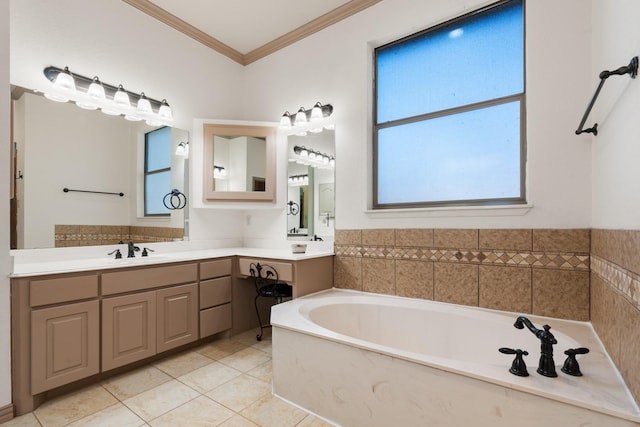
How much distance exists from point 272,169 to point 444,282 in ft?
6.28

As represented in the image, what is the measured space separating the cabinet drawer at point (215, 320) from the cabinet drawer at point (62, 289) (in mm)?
854

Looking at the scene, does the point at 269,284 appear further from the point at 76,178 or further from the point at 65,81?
the point at 65,81

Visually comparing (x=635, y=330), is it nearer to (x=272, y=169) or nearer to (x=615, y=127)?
(x=615, y=127)

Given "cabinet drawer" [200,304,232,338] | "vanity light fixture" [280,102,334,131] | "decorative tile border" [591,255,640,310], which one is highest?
"vanity light fixture" [280,102,334,131]

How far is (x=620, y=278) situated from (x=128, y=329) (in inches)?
105

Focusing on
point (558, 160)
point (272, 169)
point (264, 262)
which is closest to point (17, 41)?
point (272, 169)

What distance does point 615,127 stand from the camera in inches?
50.5

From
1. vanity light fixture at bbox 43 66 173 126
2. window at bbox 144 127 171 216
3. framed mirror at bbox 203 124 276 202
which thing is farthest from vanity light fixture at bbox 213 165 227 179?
vanity light fixture at bbox 43 66 173 126

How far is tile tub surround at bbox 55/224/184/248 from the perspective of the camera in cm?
224

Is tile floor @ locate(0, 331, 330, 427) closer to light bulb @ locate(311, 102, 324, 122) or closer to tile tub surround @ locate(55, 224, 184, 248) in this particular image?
tile tub surround @ locate(55, 224, 184, 248)

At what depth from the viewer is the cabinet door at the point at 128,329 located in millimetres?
1948

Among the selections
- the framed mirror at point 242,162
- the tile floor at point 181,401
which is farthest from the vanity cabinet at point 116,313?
the framed mirror at point 242,162

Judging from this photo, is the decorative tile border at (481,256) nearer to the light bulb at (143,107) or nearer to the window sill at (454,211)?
the window sill at (454,211)

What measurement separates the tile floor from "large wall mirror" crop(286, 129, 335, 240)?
122 cm
